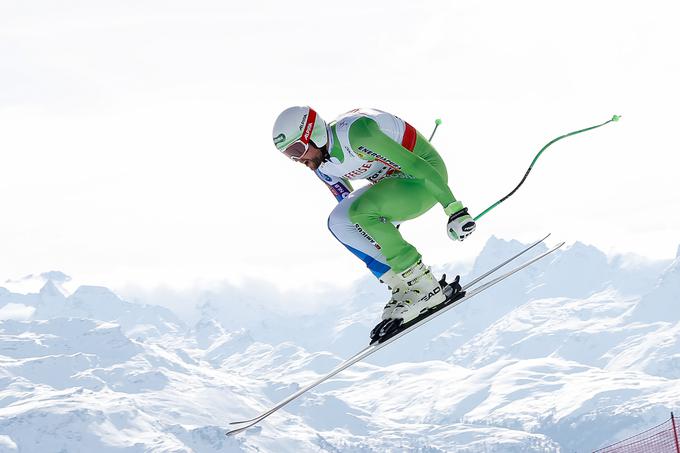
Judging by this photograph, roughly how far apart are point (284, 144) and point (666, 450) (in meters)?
6.92

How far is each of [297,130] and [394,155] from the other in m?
1.07

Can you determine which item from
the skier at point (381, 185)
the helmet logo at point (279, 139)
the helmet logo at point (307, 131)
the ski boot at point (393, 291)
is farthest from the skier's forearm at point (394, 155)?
the ski boot at point (393, 291)

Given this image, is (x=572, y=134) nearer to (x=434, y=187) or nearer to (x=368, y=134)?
(x=434, y=187)

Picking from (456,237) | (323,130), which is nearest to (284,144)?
(323,130)

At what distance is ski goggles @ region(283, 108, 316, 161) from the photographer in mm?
8852

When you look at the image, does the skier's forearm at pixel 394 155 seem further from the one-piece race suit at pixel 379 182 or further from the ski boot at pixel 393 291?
the ski boot at pixel 393 291

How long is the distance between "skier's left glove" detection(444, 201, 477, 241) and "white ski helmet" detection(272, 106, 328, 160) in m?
1.48

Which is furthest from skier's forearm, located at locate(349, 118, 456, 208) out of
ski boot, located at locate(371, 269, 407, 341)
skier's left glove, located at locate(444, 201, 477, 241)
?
ski boot, located at locate(371, 269, 407, 341)

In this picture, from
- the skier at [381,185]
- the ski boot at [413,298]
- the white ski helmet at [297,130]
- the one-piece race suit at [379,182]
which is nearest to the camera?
the white ski helmet at [297,130]

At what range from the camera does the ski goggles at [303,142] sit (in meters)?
8.85

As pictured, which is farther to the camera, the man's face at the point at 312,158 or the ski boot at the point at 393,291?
the ski boot at the point at 393,291

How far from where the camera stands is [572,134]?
1023 centimetres

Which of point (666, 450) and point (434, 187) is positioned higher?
point (434, 187)

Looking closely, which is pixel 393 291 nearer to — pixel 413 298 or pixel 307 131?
pixel 413 298
